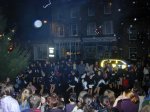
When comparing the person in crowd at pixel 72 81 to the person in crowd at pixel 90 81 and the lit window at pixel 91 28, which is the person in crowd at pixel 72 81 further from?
the lit window at pixel 91 28

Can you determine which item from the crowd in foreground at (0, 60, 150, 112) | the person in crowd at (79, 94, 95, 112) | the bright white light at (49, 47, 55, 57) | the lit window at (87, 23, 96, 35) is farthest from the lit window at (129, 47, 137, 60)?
the person in crowd at (79, 94, 95, 112)

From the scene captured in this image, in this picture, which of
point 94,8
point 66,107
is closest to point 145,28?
point 94,8

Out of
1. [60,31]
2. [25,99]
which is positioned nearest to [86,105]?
[25,99]

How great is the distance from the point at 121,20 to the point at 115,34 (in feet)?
6.61

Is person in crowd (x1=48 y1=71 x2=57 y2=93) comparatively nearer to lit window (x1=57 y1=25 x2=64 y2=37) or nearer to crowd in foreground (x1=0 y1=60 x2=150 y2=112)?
crowd in foreground (x1=0 y1=60 x2=150 y2=112)

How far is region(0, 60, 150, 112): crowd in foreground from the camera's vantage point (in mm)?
8008

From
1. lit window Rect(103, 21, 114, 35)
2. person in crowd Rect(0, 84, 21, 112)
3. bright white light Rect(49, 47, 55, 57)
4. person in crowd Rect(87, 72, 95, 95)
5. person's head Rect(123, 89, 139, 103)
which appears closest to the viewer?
person in crowd Rect(0, 84, 21, 112)

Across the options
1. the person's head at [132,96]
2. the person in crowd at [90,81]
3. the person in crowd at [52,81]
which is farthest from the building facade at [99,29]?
the person's head at [132,96]

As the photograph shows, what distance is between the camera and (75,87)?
19.1m

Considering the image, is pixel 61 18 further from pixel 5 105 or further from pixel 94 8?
pixel 5 105

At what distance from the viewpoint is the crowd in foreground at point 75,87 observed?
8008 millimetres

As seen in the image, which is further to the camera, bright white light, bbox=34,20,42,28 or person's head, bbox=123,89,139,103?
bright white light, bbox=34,20,42,28

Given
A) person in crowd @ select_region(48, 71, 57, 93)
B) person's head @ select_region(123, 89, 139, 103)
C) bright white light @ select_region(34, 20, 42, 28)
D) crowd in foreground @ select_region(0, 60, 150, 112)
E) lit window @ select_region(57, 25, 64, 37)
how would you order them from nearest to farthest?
crowd in foreground @ select_region(0, 60, 150, 112)
person's head @ select_region(123, 89, 139, 103)
person in crowd @ select_region(48, 71, 57, 93)
lit window @ select_region(57, 25, 64, 37)
bright white light @ select_region(34, 20, 42, 28)

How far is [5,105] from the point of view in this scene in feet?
28.5
